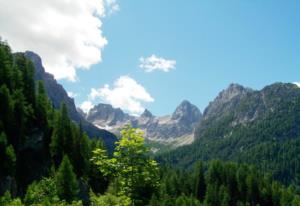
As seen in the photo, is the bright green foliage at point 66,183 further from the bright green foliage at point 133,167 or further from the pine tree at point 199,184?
the pine tree at point 199,184

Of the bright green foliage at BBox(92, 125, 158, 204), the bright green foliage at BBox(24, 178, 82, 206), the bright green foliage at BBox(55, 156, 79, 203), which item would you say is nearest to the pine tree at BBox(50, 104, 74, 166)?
the bright green foliage at BBox(55, 156, 79, 203)

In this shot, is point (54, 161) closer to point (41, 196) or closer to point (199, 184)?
point (41, 196)

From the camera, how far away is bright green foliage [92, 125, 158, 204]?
23281 millimetres

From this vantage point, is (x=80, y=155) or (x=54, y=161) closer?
(x=54, y=161)

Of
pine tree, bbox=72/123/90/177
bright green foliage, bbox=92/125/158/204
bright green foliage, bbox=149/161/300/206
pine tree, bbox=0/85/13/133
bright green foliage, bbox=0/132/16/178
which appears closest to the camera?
bright green foliage, bbox=92/125/158/204

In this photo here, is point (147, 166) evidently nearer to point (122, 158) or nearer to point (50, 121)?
point (122, 158)

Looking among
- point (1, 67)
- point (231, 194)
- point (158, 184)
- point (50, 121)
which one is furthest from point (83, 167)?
point (231, 194)

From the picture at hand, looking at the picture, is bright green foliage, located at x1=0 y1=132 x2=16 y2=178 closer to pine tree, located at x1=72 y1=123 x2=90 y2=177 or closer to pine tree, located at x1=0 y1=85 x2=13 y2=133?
pine tree, located at x1=0 y1=85 x2=13 y2=133

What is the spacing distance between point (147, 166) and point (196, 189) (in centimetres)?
17060

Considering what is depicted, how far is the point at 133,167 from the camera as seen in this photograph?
23.2 meters

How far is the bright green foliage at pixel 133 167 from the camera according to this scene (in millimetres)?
23281

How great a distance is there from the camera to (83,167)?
11000cm

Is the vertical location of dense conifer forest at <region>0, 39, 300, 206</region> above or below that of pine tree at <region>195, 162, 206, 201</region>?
below

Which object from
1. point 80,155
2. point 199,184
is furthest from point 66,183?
point 199,184
